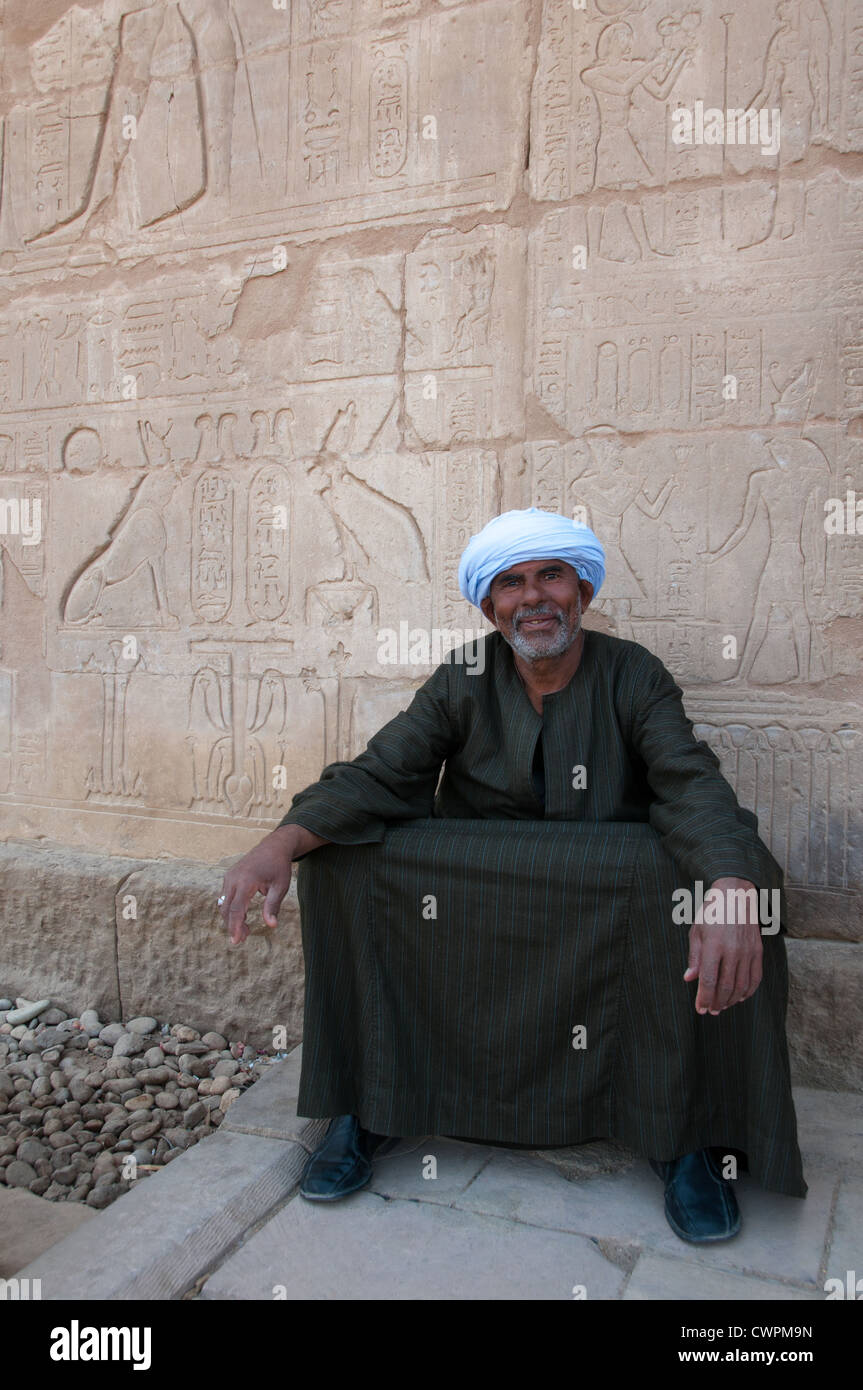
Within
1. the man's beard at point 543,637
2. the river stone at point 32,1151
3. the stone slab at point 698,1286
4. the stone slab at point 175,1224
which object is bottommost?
the river stone at point 32,1151

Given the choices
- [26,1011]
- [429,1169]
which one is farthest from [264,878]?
[26,1011]

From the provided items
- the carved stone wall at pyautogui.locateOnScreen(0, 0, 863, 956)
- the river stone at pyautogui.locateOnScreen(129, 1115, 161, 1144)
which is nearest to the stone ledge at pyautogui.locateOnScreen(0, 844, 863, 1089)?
the carved stone wall at pyautogui.locateOnScreen(0, 0, 863, 956)

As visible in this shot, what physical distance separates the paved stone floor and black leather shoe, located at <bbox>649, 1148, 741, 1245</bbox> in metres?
0.03

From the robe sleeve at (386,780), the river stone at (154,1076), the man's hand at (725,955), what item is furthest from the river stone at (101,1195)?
the man's hand at (725,955)

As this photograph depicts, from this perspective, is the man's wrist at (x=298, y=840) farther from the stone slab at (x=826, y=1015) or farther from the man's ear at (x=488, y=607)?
the stone slab at (x=826, y=1015)

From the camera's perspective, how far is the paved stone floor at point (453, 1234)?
1.78 meters

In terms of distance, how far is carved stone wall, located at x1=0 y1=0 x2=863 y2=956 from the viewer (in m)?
2.66

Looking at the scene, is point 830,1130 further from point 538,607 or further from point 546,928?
point 538,607

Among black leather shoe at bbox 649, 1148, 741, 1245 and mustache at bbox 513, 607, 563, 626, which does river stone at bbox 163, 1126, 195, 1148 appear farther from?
mustache at bbox 513, 607, 563, 626

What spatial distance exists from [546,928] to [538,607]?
2.40 feet

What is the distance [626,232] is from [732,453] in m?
0.69

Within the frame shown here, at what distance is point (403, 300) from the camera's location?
3.09m

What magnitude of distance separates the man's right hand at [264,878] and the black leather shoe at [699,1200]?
0.92m

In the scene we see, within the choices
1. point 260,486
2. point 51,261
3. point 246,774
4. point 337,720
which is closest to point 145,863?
point 246,774
